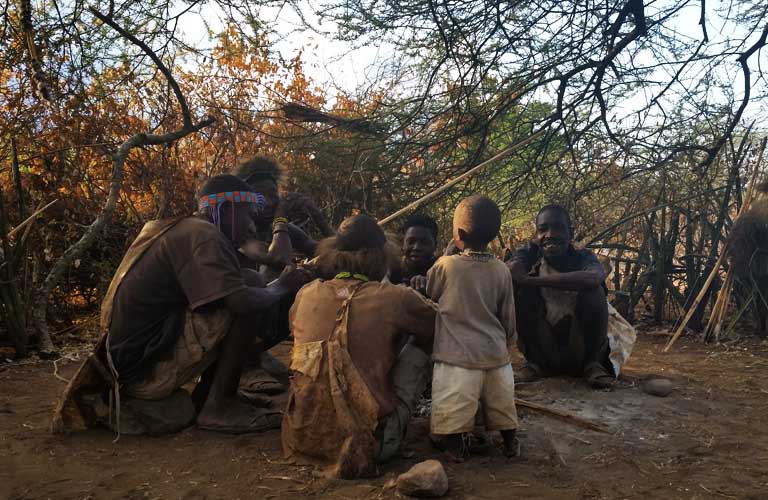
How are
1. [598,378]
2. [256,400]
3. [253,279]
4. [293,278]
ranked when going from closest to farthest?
[293,278]
[256,400]
[253,279]
[598,378]

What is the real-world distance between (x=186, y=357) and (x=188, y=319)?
0.20 m

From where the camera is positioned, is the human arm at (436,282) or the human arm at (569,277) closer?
the human arm at (436,282)

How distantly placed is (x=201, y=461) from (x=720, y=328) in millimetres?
5071

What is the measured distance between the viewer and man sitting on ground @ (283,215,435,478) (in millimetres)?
2512

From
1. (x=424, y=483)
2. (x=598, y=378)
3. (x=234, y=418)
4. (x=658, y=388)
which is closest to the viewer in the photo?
→ (x=424, y=483)

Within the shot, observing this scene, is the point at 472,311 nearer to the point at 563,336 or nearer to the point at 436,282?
the point at 436,282

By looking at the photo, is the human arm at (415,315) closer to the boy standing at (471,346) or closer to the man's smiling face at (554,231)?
the boy standing at (471,346)

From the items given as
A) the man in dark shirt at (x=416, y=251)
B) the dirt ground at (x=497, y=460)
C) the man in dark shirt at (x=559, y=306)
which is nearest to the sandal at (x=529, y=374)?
the man in dark shirt at (x=559, y=306)

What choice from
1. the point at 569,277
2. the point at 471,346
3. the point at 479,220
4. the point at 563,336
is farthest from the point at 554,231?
the point at 471,346

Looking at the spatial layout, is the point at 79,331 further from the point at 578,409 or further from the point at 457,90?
the point at 578,409

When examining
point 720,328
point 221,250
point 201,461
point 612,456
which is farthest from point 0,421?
point 720,328

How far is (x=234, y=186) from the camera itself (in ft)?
10.7

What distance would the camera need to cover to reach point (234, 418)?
3098mm

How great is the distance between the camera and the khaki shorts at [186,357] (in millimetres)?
2979
